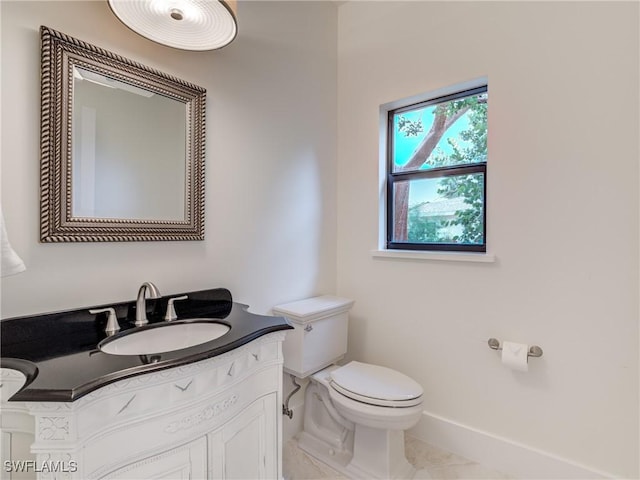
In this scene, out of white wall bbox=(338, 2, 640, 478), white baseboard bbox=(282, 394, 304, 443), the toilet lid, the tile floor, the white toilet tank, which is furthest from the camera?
white baseboard bbox=(282, 394, 304, 443)

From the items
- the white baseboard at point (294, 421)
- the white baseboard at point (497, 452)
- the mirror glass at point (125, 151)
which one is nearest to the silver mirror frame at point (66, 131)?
the mirror glass at point (125, 151)

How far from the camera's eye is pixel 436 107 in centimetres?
201

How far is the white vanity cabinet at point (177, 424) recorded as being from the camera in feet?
2.37

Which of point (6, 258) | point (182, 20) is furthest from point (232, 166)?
point (6, 258)

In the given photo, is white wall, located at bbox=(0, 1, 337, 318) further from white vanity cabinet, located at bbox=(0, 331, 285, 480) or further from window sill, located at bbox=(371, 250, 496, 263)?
white vanity cabinet, located at bbox=(0, 331, 285, 480)

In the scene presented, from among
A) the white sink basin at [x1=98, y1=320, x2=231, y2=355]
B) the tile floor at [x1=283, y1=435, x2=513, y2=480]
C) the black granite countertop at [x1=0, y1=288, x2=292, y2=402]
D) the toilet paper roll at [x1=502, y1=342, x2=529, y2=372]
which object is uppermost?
the black granite countertop at [x1=0, y1=288, x2=292, y2=402]

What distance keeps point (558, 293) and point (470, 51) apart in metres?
1.30

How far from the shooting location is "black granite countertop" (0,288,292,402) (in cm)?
73

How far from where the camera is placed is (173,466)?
2.97 ft

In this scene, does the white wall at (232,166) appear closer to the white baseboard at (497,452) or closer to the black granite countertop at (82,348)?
the black granite countertop at (82,348)

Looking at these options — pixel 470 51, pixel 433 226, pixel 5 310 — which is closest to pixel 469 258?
pixel 433 226

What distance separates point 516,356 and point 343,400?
2.75ft

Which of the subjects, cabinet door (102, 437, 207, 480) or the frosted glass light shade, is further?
the frosted glass light shade

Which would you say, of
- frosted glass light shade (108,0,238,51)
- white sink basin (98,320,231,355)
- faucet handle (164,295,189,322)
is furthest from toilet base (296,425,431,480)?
frosted glass light shade (108,0,238,51)
